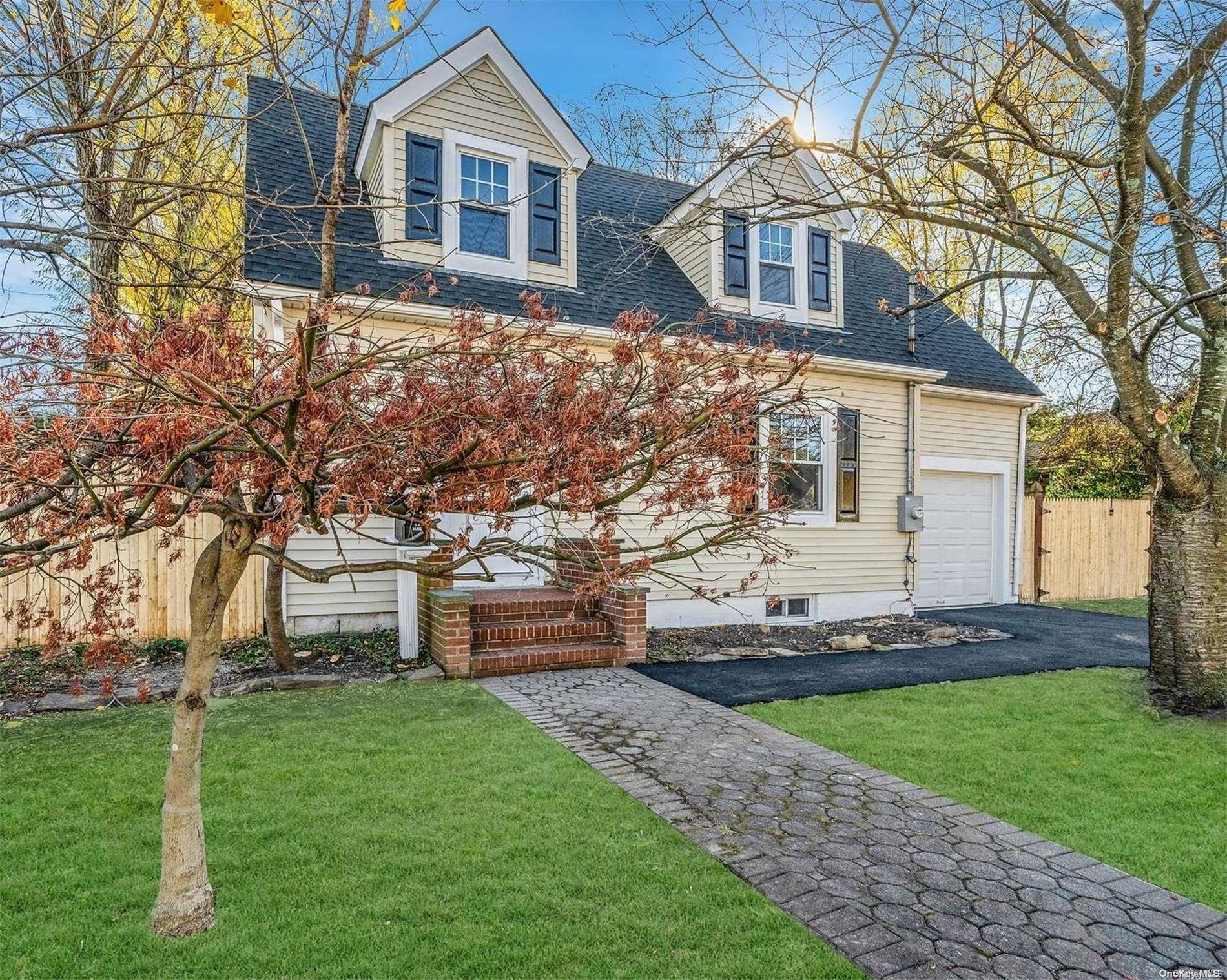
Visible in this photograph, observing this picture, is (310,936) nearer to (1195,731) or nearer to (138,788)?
(138,788)

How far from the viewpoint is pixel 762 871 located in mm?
3297

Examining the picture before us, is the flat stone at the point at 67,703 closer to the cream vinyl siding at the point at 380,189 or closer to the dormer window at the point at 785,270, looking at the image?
the cream vinyl siding at the point at 380,189

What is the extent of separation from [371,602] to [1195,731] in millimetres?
7529

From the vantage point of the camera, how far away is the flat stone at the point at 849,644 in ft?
28.4

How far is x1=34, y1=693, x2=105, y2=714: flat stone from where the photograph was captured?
230 inches

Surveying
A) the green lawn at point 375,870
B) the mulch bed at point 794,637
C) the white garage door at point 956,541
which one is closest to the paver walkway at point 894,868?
the green lawn at point 375,870

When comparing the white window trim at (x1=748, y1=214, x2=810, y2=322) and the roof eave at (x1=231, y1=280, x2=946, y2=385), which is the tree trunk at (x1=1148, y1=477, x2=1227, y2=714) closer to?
the roof eave at (x1=231, y1=280, x2=946, y2=385)

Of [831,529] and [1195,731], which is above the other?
[831,529]

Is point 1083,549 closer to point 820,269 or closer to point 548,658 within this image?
point 820,269

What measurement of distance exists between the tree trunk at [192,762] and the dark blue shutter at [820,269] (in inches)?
381

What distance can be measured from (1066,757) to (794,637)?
14.8ft

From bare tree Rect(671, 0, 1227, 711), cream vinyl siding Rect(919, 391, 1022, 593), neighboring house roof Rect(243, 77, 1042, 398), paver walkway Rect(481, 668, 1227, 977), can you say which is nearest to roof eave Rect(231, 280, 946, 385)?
neighboring house roof Rect(243, 77, 1042, 398)

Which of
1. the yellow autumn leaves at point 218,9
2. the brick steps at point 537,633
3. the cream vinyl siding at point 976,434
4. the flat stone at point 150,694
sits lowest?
the flat stone at point 150,694

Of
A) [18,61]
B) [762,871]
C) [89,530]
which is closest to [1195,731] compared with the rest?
[762,871]
